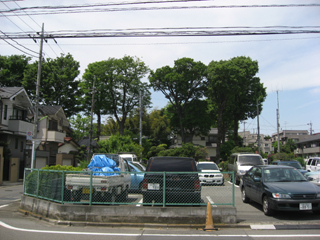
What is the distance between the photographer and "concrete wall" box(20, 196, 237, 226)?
835 centimetres

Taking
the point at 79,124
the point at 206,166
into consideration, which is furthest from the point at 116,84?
the point at 206,166

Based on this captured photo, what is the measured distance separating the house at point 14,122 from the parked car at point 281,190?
2343 centimetres

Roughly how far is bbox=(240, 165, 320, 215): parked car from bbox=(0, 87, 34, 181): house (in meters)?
23.4

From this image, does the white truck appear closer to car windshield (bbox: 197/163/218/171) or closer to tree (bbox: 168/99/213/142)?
car windshield (bbox: 197/163/218/171)

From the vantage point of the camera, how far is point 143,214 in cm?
847

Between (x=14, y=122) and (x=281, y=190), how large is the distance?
1075 inches

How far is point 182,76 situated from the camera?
48250mm

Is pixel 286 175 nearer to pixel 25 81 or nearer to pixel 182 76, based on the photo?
pixel 182 76

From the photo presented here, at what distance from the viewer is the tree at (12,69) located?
160ft

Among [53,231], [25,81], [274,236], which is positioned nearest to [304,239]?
[274,236]

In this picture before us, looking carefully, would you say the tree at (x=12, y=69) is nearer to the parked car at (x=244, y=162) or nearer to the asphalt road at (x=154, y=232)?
the parked car at (x=244, y=162)

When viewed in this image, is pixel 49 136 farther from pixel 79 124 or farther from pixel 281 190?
pixel 281 190

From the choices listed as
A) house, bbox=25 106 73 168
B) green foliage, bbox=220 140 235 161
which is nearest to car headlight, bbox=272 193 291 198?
house, bbox=25 106 73 168

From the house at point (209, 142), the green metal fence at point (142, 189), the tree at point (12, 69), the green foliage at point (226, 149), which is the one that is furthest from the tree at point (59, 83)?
the green metal fence at point (142, 189)
